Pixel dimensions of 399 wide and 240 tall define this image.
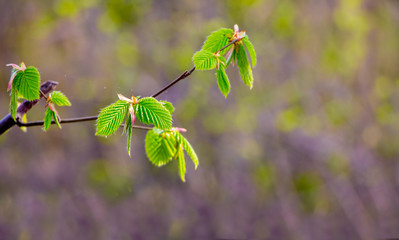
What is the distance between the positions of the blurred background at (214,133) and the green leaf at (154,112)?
3620mm

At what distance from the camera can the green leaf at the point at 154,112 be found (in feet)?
3.45

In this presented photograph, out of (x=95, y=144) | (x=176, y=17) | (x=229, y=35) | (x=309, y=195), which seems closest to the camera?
(x=229, y=35)

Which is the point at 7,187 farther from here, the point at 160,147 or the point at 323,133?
the point at 160,147

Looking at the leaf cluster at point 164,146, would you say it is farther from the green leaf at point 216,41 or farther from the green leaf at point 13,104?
the green leaf at point 13,104

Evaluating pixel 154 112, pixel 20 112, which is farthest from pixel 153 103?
pixel 20 112

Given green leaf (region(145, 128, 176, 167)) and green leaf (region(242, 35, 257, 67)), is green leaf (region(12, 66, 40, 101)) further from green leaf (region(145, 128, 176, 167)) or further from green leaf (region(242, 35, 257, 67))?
green leaf (region(242, 35, 257, 67))

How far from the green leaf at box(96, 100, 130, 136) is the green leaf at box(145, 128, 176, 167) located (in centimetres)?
17

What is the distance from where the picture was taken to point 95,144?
20.6ft

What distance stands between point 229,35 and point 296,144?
14.3 feet

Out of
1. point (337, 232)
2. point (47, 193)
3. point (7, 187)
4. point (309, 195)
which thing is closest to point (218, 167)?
point (309, 195)

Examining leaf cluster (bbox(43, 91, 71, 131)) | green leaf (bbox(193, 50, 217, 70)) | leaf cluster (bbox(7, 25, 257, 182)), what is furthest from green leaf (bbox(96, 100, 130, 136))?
green leaf (bbox(193, 50, 217, 70))

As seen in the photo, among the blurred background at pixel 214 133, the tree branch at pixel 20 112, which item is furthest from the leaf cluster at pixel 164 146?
the blurred background at pixel 214 133

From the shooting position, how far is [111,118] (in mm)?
1069

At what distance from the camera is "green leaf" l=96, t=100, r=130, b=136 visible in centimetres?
106
